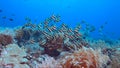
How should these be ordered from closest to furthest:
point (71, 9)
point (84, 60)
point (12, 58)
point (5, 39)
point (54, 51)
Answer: point (84, 60), point (12, 58), point (54, 51), point (5, 39), point (71, 9)

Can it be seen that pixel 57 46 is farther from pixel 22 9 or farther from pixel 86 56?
pixel 22 9

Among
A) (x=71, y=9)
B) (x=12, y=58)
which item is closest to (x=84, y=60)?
(x=12, y=58)

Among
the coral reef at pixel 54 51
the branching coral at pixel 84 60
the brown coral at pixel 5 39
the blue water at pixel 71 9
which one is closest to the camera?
the branching coral at pixel 84 60

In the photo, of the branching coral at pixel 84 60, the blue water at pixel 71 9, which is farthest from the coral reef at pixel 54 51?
the blue water at pixel 71 9

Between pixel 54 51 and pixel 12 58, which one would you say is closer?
pixel 12 58

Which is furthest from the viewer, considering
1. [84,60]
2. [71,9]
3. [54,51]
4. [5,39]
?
[71,9]

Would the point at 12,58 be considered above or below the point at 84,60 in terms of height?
above

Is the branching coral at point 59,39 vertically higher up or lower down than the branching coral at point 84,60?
higher up

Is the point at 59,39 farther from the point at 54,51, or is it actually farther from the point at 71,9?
the point at 71,9

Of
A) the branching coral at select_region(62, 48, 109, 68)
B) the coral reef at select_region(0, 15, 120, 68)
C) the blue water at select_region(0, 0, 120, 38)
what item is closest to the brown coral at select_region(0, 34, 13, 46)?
the coral reef at select_region(0, 15, 120, 68)

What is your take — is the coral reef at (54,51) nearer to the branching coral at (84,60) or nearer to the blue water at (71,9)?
the branching coral at (84,60)

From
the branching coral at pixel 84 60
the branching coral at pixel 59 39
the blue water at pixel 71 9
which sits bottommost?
the branching coral at pixel 84 60

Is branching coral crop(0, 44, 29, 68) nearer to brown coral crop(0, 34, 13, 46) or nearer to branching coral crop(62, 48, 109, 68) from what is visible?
branching coral crop(62, 48, 109, 68)

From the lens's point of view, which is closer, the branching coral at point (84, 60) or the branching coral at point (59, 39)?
the branching coral at point (84, 60)
